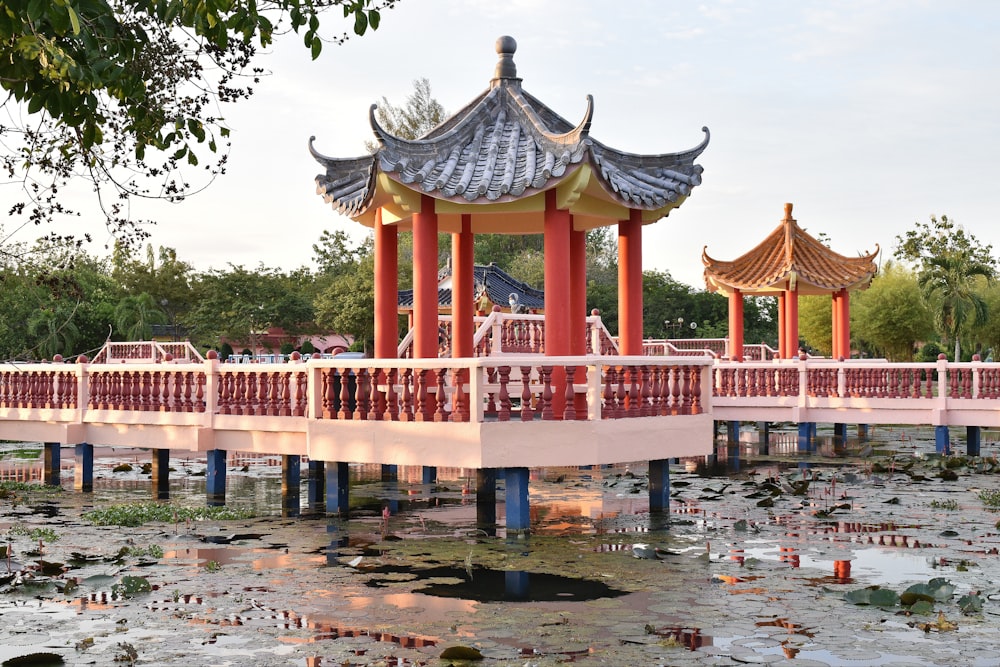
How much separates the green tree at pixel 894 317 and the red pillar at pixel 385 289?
42.9 m

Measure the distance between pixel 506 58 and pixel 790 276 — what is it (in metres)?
14.8

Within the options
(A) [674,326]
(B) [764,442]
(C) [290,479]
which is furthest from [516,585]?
(A) [674,326]

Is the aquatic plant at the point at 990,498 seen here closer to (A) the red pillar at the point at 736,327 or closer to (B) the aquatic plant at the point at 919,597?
(B) the aquatic plant at the point at 919,597

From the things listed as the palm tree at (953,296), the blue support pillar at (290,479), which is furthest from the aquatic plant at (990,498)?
the palm tree at (953,296)

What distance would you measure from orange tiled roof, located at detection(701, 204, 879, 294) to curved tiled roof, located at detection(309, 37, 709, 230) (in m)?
14.1

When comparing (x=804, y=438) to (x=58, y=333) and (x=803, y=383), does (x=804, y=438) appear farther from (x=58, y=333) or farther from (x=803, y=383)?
(x=58, y=333)

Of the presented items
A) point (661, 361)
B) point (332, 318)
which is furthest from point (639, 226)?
point (332, 318)

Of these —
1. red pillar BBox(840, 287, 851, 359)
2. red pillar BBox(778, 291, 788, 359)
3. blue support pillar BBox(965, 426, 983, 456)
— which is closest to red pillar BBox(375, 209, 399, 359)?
blue support pillar BBox(965, 426, 983, 456)

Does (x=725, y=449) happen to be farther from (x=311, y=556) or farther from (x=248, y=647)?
(x=248, y=647)

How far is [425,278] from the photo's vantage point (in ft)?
46.4

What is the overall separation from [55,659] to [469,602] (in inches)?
122

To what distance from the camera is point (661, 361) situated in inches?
524

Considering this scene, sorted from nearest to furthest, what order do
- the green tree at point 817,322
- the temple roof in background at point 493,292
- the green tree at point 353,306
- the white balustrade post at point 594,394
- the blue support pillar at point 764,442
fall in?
the white balustrade post at point 594,394, the blue support pillar at point 764,442, the temple roof in background at point 493,292, the green tree at point 353,306, the green tree at point 817,322

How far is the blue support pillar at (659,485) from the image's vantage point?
1411 centimetres
